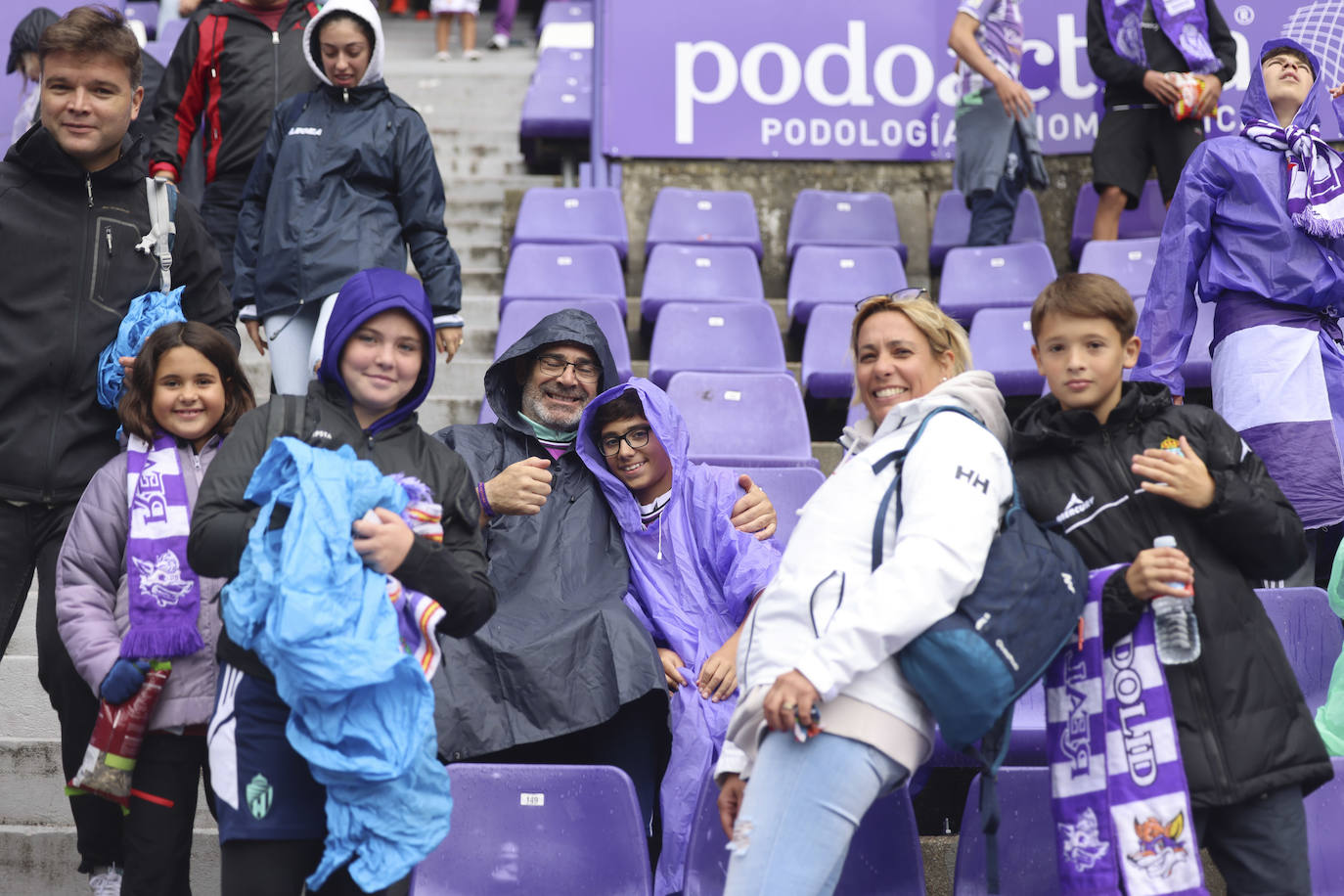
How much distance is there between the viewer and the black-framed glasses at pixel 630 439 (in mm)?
2949

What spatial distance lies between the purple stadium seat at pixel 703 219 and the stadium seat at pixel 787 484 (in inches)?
89.7

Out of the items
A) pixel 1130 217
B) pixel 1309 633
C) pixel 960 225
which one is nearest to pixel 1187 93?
pixel 1130 217

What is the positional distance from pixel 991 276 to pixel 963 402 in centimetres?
325

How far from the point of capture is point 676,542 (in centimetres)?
290

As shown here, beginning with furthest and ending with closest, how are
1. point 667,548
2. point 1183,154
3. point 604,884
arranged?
point 1183,154, point 667,548, point 604,884

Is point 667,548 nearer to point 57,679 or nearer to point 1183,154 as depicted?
point 57,679

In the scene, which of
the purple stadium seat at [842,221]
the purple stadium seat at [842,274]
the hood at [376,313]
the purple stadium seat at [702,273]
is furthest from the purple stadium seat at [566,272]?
the hood at [376,313]

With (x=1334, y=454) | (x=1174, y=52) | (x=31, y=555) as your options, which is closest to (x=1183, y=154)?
(x=1174, y=52)

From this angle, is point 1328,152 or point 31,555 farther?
point 1328,152

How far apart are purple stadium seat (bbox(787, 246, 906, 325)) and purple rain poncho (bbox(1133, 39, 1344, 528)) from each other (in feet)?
5.84

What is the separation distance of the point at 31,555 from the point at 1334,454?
2954 mm

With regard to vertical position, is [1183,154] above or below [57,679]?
above

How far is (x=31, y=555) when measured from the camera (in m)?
2.59

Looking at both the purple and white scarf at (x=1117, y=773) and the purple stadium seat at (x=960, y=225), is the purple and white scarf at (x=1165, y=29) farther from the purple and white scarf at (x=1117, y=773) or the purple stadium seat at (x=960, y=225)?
the purple and white scarf at (x=1117, y=773)
